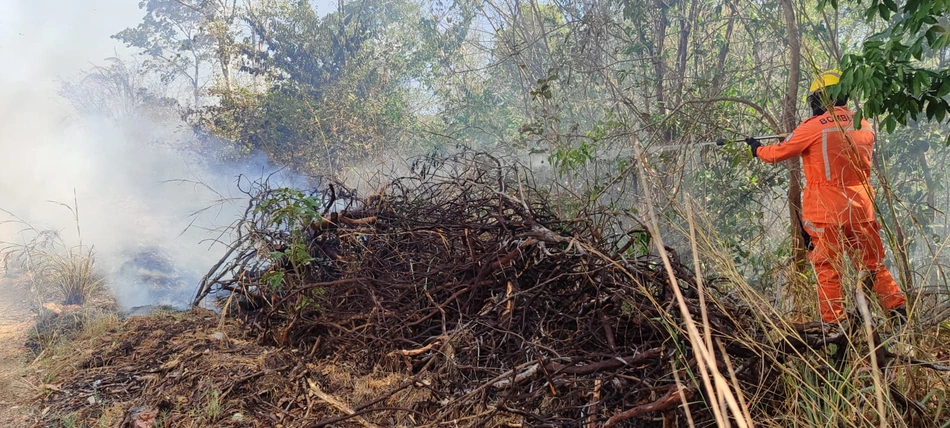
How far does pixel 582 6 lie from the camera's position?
7.31 metres

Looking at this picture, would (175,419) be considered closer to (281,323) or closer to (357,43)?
(281,323)

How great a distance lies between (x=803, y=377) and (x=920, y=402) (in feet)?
1.08

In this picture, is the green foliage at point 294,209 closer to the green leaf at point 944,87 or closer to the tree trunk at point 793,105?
the tree trunk at point 793,105

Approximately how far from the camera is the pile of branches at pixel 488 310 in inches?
79.6

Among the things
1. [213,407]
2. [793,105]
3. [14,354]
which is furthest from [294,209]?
[793,105]

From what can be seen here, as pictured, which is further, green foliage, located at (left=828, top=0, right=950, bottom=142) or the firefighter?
the firefighter

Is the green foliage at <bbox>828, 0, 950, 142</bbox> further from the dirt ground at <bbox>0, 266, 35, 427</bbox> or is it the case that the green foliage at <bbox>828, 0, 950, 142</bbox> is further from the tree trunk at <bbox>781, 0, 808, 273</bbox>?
the dirt ground at <bbox>0, 266, 35, 427</bbox>

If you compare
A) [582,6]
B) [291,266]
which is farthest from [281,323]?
[582,6]

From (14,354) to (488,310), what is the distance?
3666 millimetres

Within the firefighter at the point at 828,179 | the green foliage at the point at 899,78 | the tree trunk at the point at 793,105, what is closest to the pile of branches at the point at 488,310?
the green foliage at the point at 899,78

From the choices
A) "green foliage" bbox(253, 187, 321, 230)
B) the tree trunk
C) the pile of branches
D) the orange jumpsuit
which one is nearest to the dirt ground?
the pile of branches

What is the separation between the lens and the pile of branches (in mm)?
2021

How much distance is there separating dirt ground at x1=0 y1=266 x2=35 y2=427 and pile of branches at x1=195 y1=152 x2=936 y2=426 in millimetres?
1244

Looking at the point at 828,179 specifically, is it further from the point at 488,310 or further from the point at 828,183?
the point at 488,310
